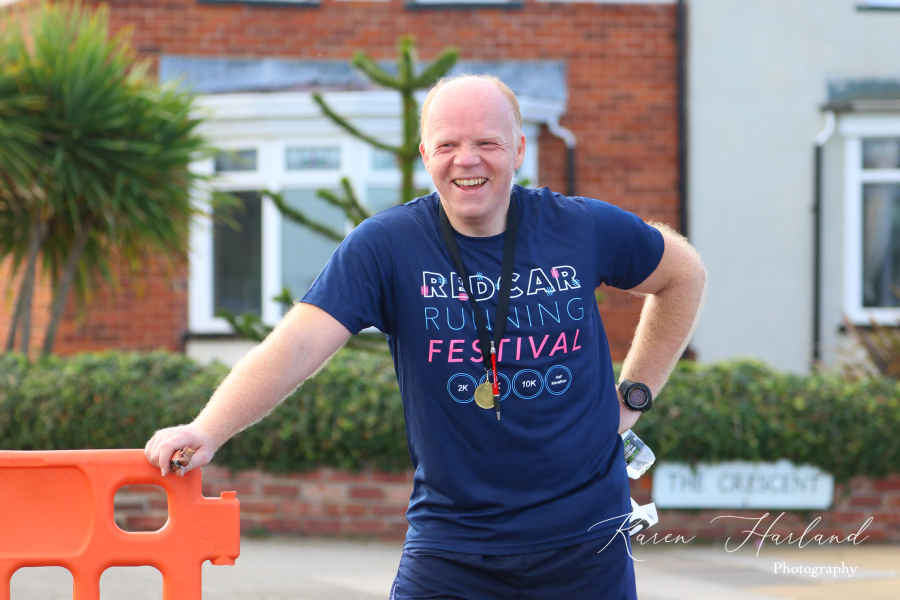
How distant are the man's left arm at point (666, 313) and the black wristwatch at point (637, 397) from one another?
0.07ft

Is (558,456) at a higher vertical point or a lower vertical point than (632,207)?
lower

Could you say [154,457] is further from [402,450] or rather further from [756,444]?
[756,444]

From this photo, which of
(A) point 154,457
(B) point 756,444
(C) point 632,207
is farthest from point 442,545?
(C) point 632,207

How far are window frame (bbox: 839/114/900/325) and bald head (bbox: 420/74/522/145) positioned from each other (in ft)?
29.5

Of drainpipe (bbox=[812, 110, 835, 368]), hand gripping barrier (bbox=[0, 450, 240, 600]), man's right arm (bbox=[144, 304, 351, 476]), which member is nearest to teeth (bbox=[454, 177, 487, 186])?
man's right arm (bbox=[144, 304, 351, 476])

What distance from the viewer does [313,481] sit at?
6.21 metres

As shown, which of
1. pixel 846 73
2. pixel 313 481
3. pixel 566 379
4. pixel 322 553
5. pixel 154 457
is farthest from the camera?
pixel 846 73

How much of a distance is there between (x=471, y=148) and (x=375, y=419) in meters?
3.88

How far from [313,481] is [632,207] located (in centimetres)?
555

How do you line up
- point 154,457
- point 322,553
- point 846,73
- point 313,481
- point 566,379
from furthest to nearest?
point 846,73, point 313,481, point 322,553, point 566,379, point 154,457

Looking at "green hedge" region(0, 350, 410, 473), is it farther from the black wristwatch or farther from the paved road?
the black wristwatch

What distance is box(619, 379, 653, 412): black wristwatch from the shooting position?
2.85 meters

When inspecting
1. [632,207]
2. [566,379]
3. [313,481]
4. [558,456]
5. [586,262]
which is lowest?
[313,481]

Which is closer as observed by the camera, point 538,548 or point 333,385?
point 538,548
